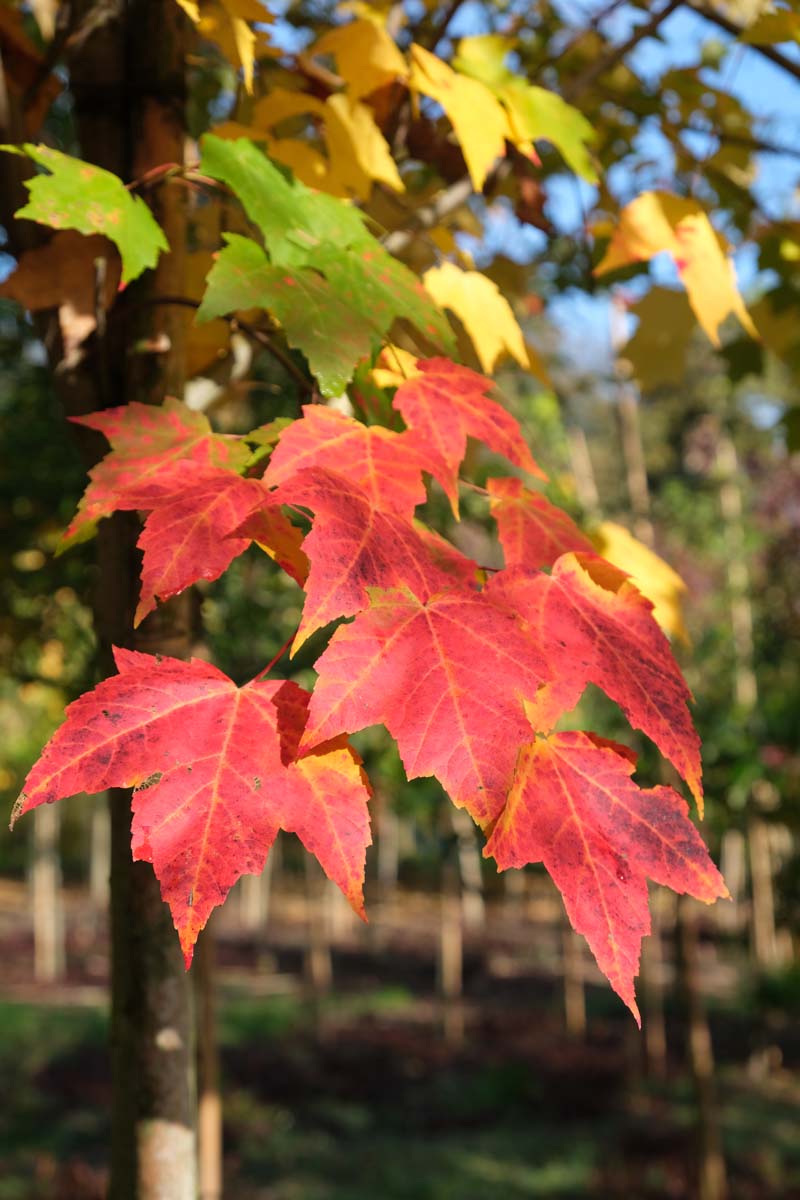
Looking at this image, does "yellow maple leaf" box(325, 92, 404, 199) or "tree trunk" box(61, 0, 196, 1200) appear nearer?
"tree trunk" box(61, 0, 196, 1200)

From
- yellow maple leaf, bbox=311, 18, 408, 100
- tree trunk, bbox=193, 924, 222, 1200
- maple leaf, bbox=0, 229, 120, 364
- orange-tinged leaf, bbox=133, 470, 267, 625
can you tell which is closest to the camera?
orange-tinged leaf, bbox=133, 470, 267, 625

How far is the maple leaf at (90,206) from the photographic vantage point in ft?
2.96

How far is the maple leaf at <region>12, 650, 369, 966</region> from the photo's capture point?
66 cm

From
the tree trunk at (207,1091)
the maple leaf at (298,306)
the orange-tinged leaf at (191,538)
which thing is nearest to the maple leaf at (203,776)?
the orange-tinged leaf at (191,538)

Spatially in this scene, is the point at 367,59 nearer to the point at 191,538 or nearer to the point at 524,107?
the point at 524,107

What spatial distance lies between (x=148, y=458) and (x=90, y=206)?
0.81 ft

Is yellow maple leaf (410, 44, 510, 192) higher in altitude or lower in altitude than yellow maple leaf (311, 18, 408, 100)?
lower

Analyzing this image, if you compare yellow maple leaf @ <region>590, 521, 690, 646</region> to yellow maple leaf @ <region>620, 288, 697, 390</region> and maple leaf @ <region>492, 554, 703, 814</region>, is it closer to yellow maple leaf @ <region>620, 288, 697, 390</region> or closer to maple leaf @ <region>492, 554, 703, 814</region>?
maple leaf @ <region>492, 554, 703, 814</region>

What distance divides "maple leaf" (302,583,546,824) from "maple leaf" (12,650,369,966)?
8 centimetres

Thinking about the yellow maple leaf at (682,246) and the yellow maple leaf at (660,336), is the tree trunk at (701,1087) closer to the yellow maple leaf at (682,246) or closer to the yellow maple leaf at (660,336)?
the yellow maple leaf at (660,336)

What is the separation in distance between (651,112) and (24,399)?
3.25m

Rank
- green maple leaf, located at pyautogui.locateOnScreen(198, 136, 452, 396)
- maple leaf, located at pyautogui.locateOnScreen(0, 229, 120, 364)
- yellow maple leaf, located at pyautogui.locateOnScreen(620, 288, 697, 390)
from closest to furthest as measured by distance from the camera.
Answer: green maple leaf, located at pyautogui.locateOnScreen(198, 136, 452, 396)
maple leaf, located at pyautogui.locateOnScreen(0, 229, 120, 364)
yellow maple leaf, located at pyautogui.locateOnScreen(620, 288, 697, 390)

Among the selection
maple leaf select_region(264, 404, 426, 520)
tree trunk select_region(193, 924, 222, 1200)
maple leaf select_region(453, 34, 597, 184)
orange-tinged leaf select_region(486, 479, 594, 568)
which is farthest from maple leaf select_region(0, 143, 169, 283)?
tree trunk select_region(193, 924, 222, 1200)

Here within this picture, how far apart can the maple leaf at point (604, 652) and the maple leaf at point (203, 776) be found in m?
0.17
